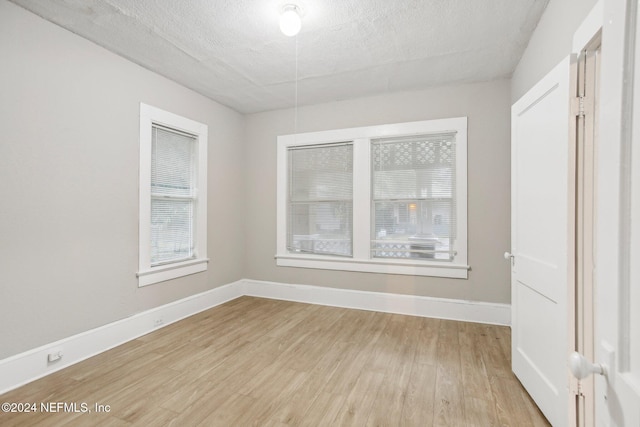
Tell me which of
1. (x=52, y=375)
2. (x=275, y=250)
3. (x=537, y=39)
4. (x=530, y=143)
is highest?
(x=537, y=39)

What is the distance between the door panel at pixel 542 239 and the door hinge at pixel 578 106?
0.04 meters

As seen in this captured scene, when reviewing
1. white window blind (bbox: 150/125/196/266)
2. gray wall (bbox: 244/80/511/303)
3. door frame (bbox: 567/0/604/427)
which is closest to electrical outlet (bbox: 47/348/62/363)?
white window blind (bbox: 150/125/196/266)

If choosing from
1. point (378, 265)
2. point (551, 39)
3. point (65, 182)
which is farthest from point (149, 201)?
point (551, 39)

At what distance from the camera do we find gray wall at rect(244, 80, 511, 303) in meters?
3.37

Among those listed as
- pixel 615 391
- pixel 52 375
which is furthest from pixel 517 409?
pixel 52 375

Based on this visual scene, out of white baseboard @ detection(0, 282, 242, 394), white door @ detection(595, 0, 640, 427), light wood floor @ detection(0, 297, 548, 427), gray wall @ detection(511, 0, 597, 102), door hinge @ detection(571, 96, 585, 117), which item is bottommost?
light wood floor @ detection(0, 297, 548, 427)

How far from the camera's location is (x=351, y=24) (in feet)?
7.86

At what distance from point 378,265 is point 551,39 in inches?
107

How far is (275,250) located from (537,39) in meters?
3.69

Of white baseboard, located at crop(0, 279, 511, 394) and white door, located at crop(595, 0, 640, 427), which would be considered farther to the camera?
white baseboard, located at crop(0, 279, 511, 394)

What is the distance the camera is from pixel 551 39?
211 centimetres

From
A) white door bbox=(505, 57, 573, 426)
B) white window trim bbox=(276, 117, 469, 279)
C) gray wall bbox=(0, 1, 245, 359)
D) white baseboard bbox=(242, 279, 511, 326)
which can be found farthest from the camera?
white window trim bbox=(276, 117, 469, 279)

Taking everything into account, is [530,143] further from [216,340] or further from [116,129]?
[116,129]

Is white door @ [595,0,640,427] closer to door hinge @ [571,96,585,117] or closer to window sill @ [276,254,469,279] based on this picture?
door hinge @ [571,96,585,117]
